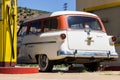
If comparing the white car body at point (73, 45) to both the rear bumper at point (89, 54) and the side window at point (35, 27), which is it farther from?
the side window at point (35, 27)

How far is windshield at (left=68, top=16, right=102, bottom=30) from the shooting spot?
13671mm

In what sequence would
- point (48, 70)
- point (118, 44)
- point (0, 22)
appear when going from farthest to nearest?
point (118, 44), point (48, 70), point (0, 22)

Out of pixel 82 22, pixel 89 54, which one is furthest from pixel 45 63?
pixel 82 22

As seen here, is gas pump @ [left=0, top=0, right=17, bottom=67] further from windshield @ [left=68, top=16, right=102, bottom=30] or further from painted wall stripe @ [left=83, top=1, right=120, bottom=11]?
painted wall stripe @ [left=83, top=1, right=120, bottom=11]

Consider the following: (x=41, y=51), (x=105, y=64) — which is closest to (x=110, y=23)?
(x=105, y=64)

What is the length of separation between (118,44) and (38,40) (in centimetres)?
363

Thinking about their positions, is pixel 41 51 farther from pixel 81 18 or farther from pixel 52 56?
pixel 81 18

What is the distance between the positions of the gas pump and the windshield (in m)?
1.81

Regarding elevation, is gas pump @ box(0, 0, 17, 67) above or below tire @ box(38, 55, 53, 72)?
above

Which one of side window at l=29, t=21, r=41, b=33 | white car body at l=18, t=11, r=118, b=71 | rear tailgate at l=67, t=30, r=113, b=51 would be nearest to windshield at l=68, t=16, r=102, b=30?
white car body at l=18, t=11, r=118, b=71

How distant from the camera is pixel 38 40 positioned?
1413 centimetres

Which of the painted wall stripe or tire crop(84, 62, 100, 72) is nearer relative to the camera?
tire crop(84, 62, 100, 72)

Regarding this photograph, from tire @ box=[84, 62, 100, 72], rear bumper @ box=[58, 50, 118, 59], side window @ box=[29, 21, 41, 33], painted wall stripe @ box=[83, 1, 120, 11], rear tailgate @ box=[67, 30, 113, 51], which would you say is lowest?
tire @ box=[84, 62, 100, 72]

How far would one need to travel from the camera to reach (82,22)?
13891 millimetres
